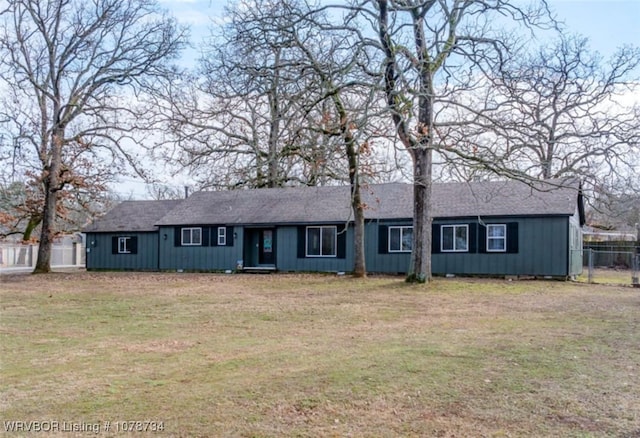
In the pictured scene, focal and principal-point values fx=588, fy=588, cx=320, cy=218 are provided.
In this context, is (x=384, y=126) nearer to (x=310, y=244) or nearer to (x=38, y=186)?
(x=310, y=244)

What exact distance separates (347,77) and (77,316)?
31.1 feet

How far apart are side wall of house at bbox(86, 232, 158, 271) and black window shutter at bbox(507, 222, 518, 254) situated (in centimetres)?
1692

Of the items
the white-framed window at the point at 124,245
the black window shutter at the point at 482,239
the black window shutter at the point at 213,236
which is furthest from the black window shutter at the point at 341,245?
the white-framed window at the point at 124,245

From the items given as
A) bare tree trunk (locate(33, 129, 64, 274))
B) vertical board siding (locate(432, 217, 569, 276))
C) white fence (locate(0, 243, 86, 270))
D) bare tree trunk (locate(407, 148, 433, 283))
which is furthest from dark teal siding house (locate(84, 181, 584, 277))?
white fence (locate(0, 243, 86, 270))

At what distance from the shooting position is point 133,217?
103 ft

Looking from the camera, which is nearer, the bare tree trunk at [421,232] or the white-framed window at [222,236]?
the bare tree trunk at [421,232]

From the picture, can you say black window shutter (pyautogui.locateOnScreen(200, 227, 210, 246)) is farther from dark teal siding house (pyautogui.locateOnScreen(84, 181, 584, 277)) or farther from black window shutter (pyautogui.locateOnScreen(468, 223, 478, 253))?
black window shutter (pyautogui.locateOnScreen(468, 223, 478, 253))

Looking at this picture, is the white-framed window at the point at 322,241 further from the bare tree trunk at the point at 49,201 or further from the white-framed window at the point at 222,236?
the bare tree trunk at the point at 49,201

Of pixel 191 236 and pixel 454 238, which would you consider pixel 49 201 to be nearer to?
pixel 191 236

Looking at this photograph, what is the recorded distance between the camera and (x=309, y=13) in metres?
15.1

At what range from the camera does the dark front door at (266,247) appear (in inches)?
1069

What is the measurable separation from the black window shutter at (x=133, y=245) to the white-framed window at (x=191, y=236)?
3166 mm

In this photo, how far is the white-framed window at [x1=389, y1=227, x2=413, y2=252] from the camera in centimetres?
2398

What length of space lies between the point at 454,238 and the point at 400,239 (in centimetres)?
222
